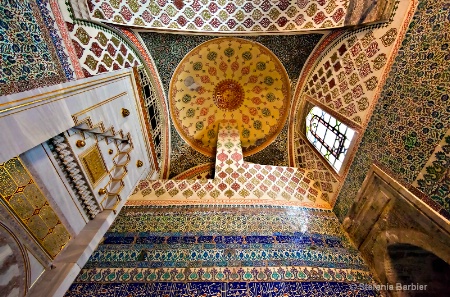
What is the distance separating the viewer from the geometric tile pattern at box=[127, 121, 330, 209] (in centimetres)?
339

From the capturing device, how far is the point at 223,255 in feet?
8.57

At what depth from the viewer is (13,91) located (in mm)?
1578

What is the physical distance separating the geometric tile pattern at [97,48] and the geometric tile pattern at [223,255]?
214 cm

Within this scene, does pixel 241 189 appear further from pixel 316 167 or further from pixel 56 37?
pixel 56 37

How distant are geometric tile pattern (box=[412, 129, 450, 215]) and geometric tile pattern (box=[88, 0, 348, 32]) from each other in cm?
231

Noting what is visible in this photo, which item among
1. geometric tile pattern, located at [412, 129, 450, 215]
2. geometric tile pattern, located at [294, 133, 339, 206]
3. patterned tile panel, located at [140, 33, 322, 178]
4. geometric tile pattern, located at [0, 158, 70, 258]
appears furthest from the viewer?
patterned tile panel, located at [140, 33, 322, 178]

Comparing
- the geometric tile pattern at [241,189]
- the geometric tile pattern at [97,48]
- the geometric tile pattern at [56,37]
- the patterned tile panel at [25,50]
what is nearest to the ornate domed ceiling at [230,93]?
the geometric tile pattern at [97,48]

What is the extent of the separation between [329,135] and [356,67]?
110cm

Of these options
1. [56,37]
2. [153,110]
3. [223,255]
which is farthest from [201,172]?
[56,37]

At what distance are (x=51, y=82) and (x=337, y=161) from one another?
380 cm

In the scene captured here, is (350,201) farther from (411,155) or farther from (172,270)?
(172,270)

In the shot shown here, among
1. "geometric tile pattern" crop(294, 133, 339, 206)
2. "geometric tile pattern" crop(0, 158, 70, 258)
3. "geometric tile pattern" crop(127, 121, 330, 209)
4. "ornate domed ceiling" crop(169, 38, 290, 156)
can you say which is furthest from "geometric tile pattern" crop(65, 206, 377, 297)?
"ornate domed ceiling" crop(169, 38, 290, 156)

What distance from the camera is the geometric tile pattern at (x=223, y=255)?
2.31m

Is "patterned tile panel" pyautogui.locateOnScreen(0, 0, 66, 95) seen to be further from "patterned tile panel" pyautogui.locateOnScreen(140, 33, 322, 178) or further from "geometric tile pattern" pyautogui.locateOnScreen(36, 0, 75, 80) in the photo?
"patterned tile panel" pyautogui.locateOnScreen(140, 33, 322, 178)
